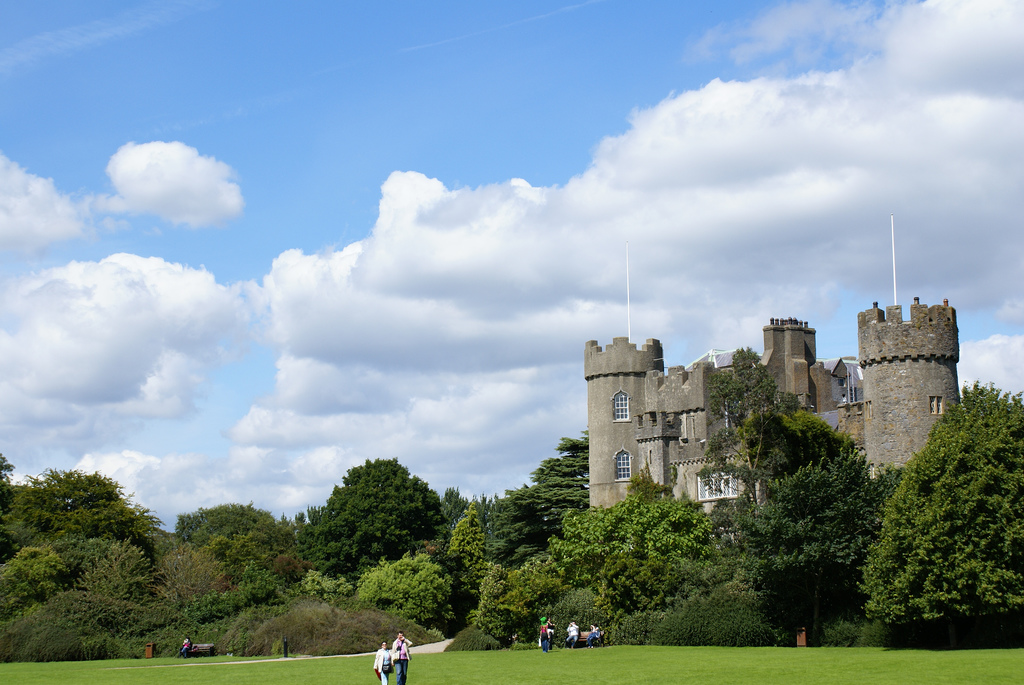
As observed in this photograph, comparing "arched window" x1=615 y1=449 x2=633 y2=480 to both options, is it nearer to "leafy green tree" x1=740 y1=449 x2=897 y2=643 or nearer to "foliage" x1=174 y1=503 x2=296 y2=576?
"leafy green tree" x1=740 y1=449 x2=897 y2=643

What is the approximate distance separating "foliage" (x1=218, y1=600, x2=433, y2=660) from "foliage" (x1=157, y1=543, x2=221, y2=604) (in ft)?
17.0

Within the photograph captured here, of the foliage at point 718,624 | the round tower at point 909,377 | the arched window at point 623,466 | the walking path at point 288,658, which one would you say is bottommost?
the walking path at point 288,658

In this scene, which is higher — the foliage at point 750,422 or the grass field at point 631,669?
the foliage at point 750,422

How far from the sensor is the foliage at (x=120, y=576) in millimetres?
51719

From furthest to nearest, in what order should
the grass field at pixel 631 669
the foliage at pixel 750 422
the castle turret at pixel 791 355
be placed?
the castle turret at pixel 791 355, the foliage at pixel 750 422, the grass field at pixel 631 669

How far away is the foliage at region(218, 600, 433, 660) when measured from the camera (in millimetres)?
46844

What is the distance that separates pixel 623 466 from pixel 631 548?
16777mm

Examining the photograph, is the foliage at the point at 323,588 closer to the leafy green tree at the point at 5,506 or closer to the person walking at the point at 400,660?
the leafy green tree at the point at 5,506

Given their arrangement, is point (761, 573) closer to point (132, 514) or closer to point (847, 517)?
point (847, 517)

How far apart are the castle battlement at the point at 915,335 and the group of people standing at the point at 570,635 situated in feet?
52.8

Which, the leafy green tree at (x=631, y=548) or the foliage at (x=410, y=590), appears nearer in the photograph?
the leafy green tree at (x=631, y=548)

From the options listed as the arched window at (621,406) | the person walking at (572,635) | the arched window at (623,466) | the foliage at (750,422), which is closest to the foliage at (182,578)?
the person walking at (572,635)

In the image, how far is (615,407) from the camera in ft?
203

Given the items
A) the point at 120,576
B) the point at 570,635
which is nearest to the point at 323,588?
the point at 120,576
